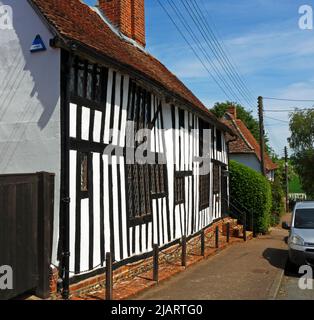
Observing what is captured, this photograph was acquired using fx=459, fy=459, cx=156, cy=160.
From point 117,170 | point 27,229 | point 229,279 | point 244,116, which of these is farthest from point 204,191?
point 244,116

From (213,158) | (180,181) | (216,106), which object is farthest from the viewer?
(216,106)

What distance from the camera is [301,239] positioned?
33.8 ft

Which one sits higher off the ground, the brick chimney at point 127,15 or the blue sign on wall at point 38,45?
the brick chimney at point 127,15

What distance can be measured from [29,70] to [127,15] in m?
6.94

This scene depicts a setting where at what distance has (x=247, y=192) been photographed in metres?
20.7

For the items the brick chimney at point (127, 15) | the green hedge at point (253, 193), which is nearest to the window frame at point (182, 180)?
the brick chimney at point (127, 15)

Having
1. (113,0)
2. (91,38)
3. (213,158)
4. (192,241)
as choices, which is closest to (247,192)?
(213,158)

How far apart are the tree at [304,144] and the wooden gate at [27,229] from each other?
3638 cm

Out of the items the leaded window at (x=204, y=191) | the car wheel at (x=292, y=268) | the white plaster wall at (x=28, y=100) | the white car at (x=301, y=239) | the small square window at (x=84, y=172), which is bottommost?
the car wheel at (x=292, y=268)

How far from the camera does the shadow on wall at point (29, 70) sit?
288 inches

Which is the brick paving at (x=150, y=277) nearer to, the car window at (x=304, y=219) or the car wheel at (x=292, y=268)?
the car wheel at (x=292, y=268)
